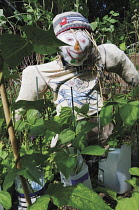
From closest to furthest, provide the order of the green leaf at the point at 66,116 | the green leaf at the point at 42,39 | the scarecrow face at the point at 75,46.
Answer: the green leaf at the point at 42,39, the green leaf at the point at 66,116, the scarecrow face at the point at 75,46

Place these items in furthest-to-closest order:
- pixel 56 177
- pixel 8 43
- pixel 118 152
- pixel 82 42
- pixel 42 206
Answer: pixel 56 177 → pixel 82 42 → pixel 118 152 → pixel 42 206 → pixel 8 43

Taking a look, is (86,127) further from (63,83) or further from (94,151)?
(63,83)

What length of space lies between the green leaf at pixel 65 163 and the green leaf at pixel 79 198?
84mm

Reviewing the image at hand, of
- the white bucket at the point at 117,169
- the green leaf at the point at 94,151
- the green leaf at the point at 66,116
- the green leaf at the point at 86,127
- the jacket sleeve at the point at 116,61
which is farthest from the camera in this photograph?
the jacket sleeve at the point at 116,61

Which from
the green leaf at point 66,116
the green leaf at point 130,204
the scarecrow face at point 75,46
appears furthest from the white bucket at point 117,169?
the scarecrow face at point 75,46

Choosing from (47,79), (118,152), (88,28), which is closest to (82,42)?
(88,28)

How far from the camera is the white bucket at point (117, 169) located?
90cm

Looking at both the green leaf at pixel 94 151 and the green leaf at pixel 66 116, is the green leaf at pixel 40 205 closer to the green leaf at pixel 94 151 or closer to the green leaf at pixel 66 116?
the green leaf at pixel 94 151

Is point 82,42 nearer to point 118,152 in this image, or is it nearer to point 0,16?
point 118,152

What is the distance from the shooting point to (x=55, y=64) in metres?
1.15

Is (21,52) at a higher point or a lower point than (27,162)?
higher

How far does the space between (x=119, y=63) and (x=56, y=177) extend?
0.74 m

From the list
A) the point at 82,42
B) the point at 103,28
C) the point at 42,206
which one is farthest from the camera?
the point at 103,28

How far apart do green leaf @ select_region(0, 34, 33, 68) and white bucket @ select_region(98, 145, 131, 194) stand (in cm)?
70
